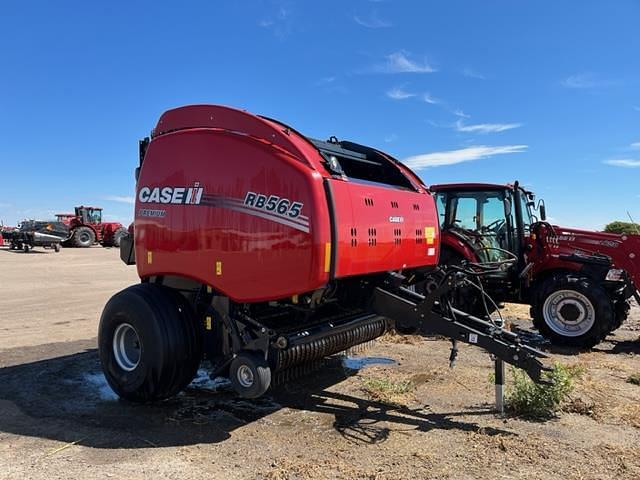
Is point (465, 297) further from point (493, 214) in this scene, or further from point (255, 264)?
point (255, 264)

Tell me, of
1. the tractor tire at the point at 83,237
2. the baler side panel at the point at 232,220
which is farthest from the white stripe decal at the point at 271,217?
the tractor tire at the point at 83,237

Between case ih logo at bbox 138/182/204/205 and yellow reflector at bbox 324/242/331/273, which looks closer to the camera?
yellow reflector at bbox 324/242/331/273

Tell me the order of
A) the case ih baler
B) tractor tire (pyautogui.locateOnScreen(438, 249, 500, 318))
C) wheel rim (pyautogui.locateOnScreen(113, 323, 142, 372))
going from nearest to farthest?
the case ih baler
wheel rim (pyautogui.locateOnScreen(113, 323, 142, 372))
tractor tire (pyautogui.locateOnScreen(438, 249, 500, 318))

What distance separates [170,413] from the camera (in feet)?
15.6

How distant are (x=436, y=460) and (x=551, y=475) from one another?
73cm

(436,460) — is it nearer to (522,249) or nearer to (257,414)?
(257,414)

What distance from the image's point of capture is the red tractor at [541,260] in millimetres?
7539

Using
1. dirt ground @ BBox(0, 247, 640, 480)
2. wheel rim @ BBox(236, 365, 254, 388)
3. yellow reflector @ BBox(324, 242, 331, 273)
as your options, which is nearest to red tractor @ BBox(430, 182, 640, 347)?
dirt ground @ BBox(0, 247, 640, 480)

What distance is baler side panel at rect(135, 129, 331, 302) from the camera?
13.6ft

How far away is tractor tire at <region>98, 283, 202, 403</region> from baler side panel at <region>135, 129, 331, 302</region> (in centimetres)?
33

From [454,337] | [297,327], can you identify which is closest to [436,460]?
[454,337]

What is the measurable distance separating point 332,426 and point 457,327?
1.34 meters

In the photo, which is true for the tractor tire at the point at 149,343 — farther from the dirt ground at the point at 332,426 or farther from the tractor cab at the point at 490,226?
the tractor cab at the point at 490,226

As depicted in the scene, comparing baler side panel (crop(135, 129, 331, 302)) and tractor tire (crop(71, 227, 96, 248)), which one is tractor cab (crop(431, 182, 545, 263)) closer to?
baler side panel (crop(135, 129, 331, 302))
